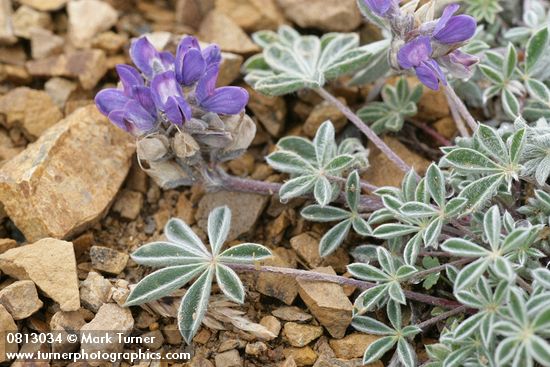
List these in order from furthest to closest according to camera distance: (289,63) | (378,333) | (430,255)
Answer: (289,63) < (430,255) < (378,333)

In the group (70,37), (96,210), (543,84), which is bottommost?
(96,210)

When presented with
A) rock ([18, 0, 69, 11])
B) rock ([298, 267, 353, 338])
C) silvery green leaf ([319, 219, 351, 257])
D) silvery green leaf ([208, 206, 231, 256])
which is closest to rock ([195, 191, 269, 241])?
silvery green leaf ([208, 206, 231, 256])

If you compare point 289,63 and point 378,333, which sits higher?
point 289,63

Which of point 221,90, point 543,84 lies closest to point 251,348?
point 221,90

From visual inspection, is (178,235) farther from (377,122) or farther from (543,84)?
(543,84)

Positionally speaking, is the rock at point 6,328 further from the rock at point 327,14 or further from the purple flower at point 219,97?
the rock at point 327,14

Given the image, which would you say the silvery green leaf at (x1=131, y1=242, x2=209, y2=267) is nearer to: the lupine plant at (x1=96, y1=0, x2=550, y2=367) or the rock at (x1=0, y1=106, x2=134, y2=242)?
the lupine plant at (x1=96, y1=0, x2=550, y2=367)

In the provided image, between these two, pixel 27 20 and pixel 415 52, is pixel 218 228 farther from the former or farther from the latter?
pixel 27 20
